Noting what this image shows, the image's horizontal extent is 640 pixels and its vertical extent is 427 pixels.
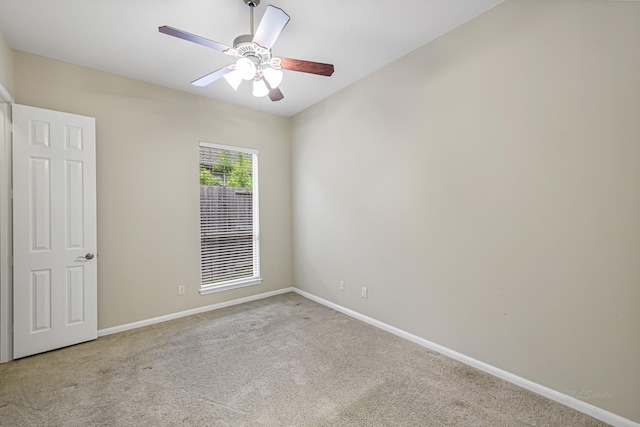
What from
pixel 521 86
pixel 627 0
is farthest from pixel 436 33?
pixel 627 0

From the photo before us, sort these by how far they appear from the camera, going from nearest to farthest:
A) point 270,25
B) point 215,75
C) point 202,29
→ point 270,25 < point 215,75 < point 202,29

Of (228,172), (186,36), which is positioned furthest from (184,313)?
(186,36)

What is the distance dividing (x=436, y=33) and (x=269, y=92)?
1631mm

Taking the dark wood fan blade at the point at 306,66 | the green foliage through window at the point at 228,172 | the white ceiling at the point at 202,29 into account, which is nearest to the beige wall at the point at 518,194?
the white ceiling at the point at 202,29

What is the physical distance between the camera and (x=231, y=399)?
2002mm

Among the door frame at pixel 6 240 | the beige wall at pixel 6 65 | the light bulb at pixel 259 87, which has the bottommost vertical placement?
the door frame at pixel 6 240

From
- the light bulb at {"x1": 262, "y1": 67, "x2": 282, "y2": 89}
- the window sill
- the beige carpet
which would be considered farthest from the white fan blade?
the window sill

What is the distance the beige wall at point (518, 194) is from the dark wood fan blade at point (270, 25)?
1593mm

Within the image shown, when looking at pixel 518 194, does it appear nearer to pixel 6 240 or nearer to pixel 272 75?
pixel 272 75

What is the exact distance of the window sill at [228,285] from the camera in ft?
12.4

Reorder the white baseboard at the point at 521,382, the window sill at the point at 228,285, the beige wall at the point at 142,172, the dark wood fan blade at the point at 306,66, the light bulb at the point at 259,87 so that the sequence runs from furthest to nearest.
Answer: the window sill at the point at 228,285
the beige wall at the point at 142,172
the light bulb at the point at 259,87
the dark wood fan blade at the point at 306,66
the white baseboard at the point at 521,382

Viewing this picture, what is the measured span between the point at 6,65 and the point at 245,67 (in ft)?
7.94

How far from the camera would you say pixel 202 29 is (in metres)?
2.39

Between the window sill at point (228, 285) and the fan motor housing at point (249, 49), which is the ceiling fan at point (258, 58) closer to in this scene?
the fan motor housing at point (249, 49)
